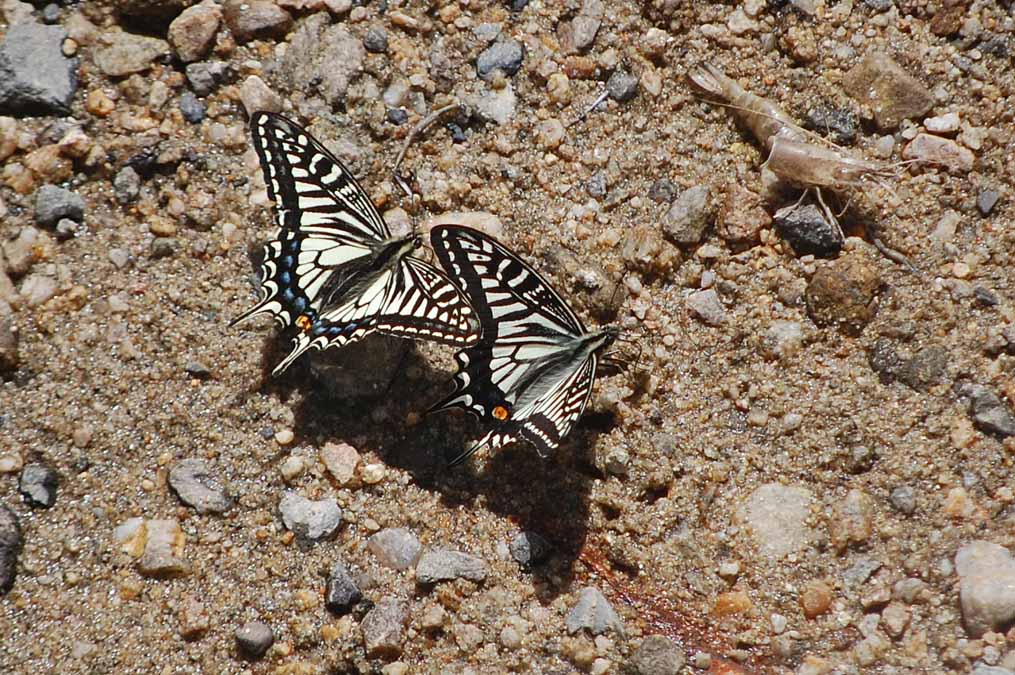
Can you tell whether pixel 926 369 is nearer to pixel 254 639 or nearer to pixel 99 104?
pixel 254 639

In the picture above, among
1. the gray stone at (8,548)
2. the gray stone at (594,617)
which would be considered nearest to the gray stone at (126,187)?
the gray stone at (8,548)

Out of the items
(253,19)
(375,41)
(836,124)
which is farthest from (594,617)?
(253,19)

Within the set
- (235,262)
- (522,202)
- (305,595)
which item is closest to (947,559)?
(522,202)

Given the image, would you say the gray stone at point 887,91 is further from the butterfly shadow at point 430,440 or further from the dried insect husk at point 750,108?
the butterfly shadow at point 430,440

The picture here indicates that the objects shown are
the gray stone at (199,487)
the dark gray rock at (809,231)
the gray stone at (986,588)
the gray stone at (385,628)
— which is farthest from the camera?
the dark gray rock at (809,231)

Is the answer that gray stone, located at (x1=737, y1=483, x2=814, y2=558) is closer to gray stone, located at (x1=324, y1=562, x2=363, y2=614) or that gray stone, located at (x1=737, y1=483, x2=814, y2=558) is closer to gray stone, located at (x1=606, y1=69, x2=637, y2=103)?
gray stone, located at (x1=324, y1=562, x2=363, y2=614)

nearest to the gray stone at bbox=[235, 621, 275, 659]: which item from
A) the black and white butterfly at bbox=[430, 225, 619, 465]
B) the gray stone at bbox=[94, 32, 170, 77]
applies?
the black and white butterfly at bbox=[430, 225, 619, 465]
